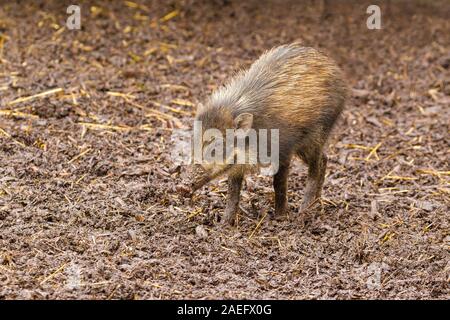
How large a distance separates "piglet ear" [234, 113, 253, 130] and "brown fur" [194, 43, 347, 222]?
6 centimetres

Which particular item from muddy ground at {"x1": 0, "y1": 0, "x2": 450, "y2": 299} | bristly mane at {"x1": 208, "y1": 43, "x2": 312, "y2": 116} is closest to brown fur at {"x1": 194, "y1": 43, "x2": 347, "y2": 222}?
bristly mane at {"x1": 208, "y1": 43, "x2": 312, "y2": 116}

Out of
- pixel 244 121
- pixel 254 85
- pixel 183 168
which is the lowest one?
pixel 183 168

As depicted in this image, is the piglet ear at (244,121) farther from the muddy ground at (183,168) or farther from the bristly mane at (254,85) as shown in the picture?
the muddy ground at (183,168)

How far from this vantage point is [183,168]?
8180mm

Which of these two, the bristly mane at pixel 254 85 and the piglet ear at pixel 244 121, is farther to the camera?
the bristly mane at pixel 254 85

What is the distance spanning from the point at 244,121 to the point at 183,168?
126 centimetres

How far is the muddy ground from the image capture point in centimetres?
654

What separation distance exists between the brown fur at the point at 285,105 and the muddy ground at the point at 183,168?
39 cm

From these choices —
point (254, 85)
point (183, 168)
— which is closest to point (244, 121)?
point (254, 85)

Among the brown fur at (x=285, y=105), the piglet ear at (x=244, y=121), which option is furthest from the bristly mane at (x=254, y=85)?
the piglet ear at (x=244, y=121)

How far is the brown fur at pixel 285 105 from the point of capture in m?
7.30

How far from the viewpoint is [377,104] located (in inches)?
408

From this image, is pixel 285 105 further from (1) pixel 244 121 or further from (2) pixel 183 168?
(2) pixel 183 168

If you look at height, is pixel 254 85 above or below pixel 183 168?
above
